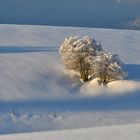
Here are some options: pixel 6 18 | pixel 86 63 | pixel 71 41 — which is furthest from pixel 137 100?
pixel 6 18

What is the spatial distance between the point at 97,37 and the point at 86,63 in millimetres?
9437

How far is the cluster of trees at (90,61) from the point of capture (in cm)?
1789

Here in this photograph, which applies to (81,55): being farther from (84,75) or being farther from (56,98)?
(56,98)

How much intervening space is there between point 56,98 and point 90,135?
4.53m

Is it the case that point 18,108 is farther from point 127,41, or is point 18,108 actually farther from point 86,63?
point 127,41

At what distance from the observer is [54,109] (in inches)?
614

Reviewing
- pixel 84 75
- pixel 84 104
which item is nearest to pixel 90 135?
pixel 84 104

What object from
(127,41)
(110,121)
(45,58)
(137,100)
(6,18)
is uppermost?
(6,18)

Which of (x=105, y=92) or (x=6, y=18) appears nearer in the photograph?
(x=105, y=92)

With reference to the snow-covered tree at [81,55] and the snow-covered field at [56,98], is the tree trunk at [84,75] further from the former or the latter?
the snow-covered field at [56,98]

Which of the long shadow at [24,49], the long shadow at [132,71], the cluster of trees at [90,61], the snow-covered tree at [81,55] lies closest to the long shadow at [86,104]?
the cluster of trees at [90,61]

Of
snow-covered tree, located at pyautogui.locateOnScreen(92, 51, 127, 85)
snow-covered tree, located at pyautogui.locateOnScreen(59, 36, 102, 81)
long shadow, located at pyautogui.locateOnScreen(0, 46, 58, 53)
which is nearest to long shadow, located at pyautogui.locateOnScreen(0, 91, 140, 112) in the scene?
snow-covered tree, located at pyautogui.locateOnScreen(92, 51, 127, 85)

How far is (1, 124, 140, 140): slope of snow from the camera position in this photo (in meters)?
11.9

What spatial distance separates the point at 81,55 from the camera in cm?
1856
